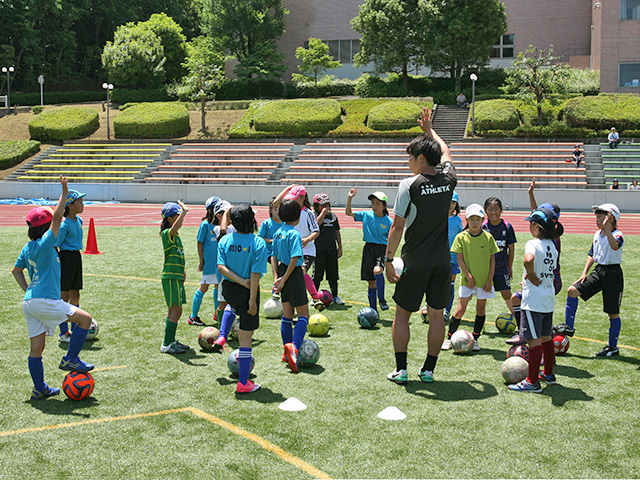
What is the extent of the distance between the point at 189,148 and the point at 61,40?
105 ft

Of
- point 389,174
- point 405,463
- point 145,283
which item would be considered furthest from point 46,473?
point 389,174

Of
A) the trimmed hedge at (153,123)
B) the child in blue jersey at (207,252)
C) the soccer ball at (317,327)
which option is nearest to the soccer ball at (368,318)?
the soccer ball at (317,327)

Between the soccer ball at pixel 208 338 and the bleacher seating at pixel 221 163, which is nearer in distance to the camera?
the soccer ball at pixel 208 338

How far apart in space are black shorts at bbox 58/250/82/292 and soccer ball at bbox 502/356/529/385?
5474mm

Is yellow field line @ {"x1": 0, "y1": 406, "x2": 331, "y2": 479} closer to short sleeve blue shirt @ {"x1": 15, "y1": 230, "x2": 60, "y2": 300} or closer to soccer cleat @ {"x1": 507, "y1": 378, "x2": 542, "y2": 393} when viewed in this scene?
short sleeve blue shirt @ {"x1": 15, "y1": 230, "x2": 60, "y2": 300}

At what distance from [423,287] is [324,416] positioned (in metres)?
1.67

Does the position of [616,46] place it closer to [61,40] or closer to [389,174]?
[389,174]

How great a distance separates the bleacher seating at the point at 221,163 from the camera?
3825cm

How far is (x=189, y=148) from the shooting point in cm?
4347

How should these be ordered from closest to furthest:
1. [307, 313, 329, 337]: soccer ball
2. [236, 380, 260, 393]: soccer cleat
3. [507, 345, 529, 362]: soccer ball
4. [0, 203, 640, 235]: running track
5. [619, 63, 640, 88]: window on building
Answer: [236, 380, 260, 393]: soccer cleat
[507, 345, 529, 362]: soccer ball
[307, 313, 329, 337]: soccer ball
[0, 203, 640, 235]: running track
[619, 63, 640, 88]: window on building

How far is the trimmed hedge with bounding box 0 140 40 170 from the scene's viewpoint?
141 ft

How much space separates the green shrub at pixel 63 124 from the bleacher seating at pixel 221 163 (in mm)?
9825

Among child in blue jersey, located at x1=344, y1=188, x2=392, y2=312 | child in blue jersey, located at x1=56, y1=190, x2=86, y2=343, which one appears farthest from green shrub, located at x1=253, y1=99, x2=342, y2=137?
child in blue jersey, located at x1=56, y1=190, x2=86, y2=343

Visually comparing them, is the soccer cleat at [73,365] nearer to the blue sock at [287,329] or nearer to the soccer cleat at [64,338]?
the soccer cleat at [64,338]
